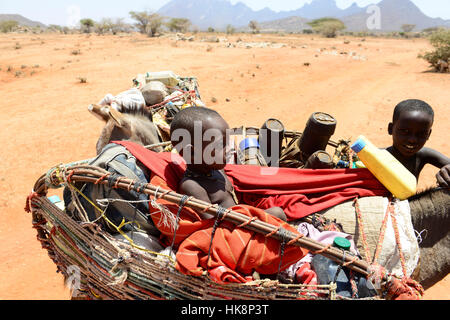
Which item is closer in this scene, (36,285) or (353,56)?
(36,285)

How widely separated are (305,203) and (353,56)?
20373 millimetres

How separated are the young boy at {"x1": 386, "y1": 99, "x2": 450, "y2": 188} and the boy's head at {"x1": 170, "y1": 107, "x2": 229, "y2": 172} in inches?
50.4

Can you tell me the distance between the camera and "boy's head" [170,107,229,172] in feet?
6.51

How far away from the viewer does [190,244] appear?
1757 mm

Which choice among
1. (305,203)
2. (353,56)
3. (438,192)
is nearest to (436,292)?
(438,192)

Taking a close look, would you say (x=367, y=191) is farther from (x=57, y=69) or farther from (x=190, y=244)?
(x=57, y=69)

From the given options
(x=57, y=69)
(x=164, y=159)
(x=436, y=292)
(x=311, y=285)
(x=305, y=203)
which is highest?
(x=57, y=69)

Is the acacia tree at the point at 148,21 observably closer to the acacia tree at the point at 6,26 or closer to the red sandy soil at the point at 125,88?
the acacia tree at the point at 6,26

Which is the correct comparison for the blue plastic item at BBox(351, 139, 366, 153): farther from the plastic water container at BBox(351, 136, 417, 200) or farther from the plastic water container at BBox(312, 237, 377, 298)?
the plastic water container at BBox(312, 237, 377, 298)

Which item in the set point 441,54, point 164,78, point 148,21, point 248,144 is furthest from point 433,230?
point 148,21

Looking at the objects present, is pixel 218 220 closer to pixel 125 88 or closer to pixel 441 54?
pixel 125 88

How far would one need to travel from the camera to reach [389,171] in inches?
84.0

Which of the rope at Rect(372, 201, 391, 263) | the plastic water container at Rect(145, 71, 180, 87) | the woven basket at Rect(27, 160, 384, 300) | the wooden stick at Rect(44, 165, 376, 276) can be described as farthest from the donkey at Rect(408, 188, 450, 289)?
the plastic water container at Rect(145, 71, 180, 87)

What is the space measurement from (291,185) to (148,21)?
39.7 meters
